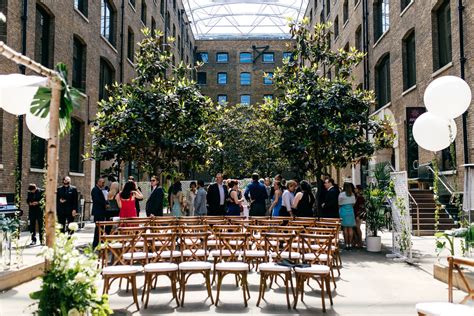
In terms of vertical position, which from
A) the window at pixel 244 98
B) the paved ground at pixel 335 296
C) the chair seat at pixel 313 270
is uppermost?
the window at pixel 244 98

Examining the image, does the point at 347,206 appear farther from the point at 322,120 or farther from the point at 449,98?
the point at 449,98

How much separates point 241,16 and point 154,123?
3805 cm

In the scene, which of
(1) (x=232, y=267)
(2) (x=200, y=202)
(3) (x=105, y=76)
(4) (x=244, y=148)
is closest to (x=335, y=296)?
(1) (x=232, y=267)

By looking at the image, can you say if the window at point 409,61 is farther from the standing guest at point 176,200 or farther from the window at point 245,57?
the window at point 245,57

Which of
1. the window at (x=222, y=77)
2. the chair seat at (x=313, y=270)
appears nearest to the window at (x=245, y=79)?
the window at (x=222, y=77)

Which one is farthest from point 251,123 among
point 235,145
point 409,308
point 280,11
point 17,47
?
point 409,308

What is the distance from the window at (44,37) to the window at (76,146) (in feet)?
10.4

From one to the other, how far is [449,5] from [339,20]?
15.1 meters

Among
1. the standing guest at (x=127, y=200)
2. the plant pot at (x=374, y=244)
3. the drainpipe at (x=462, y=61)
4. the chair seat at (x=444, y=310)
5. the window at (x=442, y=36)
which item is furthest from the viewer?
the window at (x=442, y=36)

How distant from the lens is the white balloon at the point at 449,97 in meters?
8.06

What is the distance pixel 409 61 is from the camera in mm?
19422

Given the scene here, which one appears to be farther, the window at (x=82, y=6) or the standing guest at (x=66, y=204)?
the window at (x=82, y=6)

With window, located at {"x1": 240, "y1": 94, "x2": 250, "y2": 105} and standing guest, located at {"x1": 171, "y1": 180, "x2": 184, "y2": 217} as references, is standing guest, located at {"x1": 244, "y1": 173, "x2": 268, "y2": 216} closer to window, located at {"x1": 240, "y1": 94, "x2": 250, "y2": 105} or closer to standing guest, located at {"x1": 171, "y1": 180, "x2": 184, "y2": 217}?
standing guest, located at {"x1": 171, "y1": 180, "x2": 184, "y2": 217}

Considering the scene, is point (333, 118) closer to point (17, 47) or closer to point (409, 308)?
point (409, 308)
